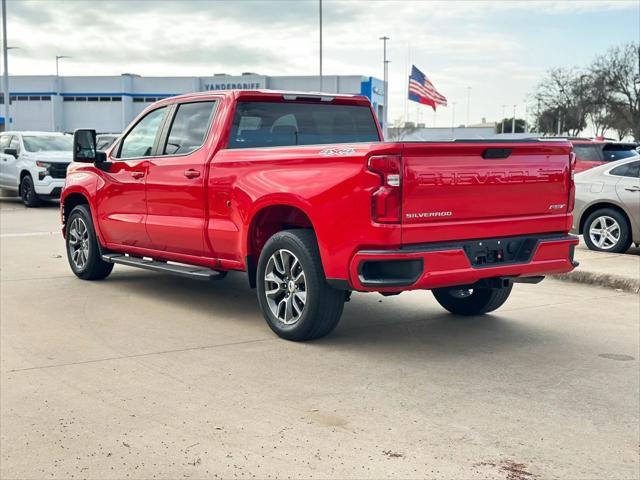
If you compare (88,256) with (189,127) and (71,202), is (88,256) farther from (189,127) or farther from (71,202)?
(189,127)

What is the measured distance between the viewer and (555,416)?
4.79m

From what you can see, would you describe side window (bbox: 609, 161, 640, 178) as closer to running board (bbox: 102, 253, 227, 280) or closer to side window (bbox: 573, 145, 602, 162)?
side window (bbox: 573, 145, 602, 162)

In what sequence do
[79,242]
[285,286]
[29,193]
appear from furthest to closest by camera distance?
[29,193] → [79,242] → [285,286]

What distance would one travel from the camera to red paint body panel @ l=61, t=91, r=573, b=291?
5.76 m

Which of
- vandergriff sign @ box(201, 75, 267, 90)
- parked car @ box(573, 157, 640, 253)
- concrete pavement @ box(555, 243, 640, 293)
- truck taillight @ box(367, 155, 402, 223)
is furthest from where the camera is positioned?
vandergriff sign @ box(201, 75, 267, 90)

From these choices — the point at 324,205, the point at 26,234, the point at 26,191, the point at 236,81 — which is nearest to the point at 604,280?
the point at 324,205

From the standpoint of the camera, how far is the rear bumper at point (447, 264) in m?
5.74

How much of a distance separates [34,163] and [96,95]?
6484 centimetres

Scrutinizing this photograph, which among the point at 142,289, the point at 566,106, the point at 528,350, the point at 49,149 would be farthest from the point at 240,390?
the point at 566,106

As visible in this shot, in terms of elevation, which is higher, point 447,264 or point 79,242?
point 447,264

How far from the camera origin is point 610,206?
12133 millimetres

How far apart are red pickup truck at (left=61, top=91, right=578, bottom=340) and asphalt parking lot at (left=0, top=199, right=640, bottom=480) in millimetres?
460

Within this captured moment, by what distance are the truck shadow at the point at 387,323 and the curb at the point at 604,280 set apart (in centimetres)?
203

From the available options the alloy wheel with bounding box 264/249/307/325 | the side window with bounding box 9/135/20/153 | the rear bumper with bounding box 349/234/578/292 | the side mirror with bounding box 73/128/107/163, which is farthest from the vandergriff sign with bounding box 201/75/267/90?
the rear bumper with bounding box 349/234/578/292
